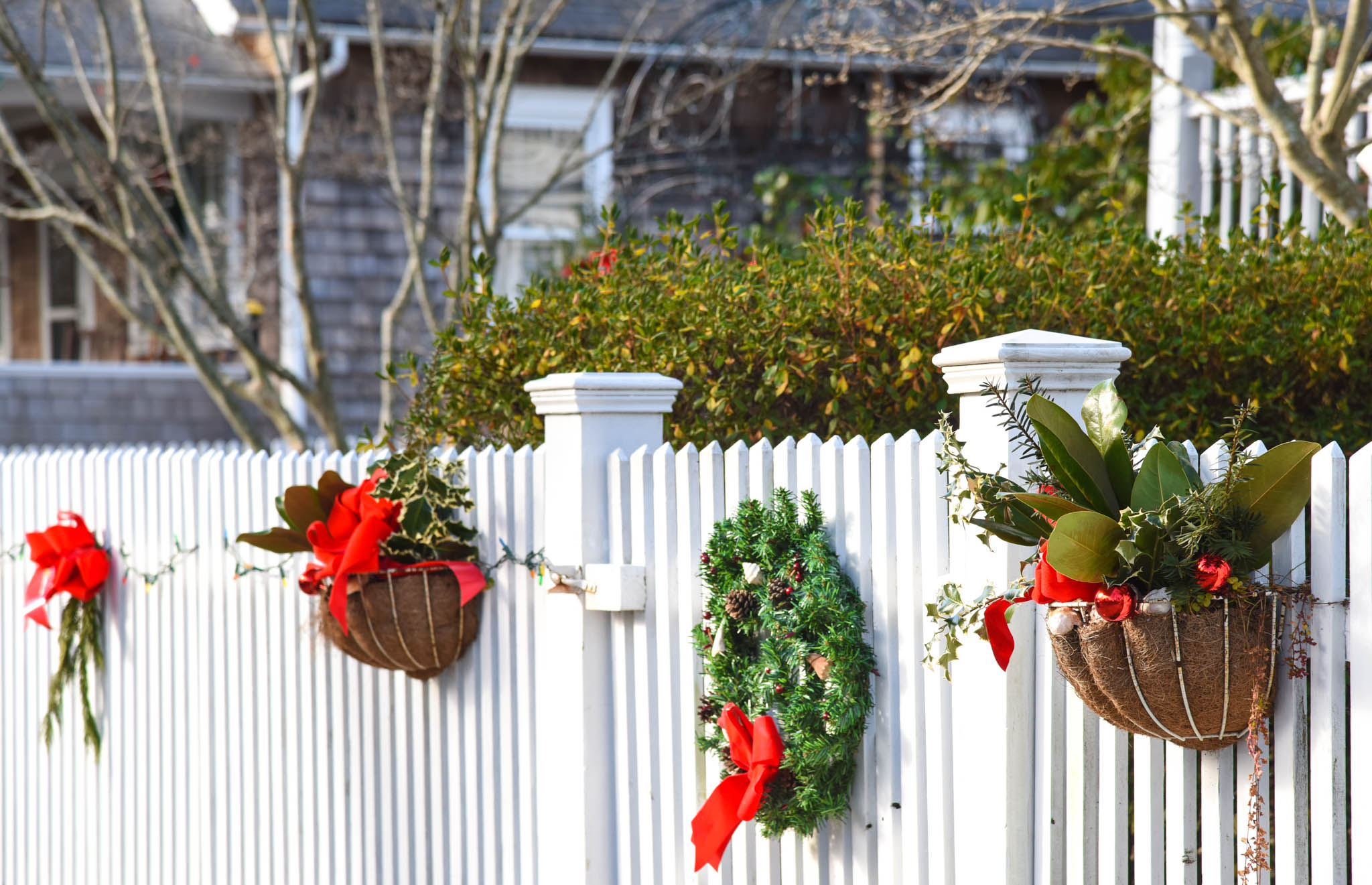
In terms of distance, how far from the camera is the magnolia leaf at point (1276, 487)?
83.9 inches

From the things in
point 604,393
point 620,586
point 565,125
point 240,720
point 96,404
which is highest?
point 565,125

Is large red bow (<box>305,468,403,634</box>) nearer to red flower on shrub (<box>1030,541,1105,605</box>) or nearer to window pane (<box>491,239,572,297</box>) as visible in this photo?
red flower on shrub (<box>1030,541,1105,605</box>)

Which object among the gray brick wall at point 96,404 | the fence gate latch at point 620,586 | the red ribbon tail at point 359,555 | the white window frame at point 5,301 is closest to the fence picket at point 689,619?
the fence gate latch at point 620,586

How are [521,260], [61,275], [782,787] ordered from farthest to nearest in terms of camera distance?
[61,275]
[521,260]
[782,787]

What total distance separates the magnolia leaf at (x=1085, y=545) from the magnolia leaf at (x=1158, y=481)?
0.26 feet

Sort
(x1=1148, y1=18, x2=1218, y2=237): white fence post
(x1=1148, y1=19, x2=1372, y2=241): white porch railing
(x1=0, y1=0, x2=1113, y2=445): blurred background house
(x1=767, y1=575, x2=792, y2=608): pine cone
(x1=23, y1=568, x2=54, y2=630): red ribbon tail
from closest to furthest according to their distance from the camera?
(x1=767, y1=575, x2=792, y2=608): pine cone → (x1=23, y1=568, x2=54, y2=630): red ribbon tail → (x1=1148, y1=19, x2=1372, y2=241): white porch railing → (x1=1148, y1=18, x2=1218, y2=237): white fence post → (x1=0, y1=0, x2=1113, y2=445): blurred background house

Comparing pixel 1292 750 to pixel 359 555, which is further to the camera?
pixel 359 555

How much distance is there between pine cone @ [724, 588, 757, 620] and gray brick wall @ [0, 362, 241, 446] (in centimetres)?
836

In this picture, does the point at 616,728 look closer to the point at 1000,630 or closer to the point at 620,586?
the point at 620,586

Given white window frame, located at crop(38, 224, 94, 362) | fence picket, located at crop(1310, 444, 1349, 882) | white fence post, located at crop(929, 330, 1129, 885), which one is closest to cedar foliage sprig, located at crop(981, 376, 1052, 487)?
white fence post, located at crop(929, 330, 1129, 885)

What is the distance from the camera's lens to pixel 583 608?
349 cm

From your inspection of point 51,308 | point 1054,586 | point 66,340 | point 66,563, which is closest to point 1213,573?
point 1054,586

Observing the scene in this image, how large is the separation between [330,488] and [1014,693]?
7.00 ft

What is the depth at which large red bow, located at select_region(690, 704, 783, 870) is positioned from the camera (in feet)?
9.46
